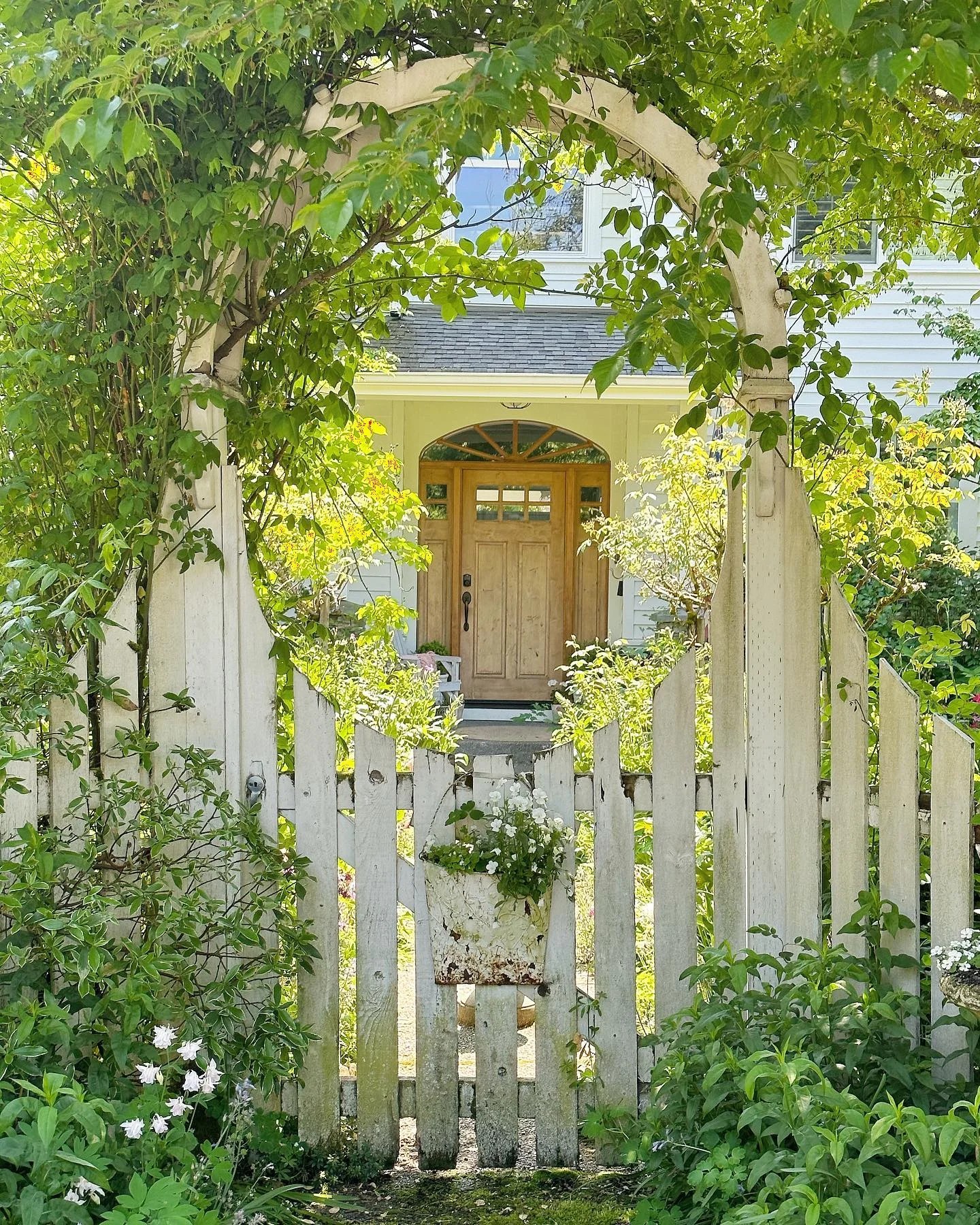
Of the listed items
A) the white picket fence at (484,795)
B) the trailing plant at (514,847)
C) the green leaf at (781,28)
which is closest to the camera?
the green leaf at (781,28)

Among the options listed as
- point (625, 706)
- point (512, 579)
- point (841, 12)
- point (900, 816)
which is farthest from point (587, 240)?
point (841, 12)

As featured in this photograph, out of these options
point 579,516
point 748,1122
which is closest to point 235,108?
point 748,1122

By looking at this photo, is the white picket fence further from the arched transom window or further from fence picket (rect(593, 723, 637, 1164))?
the arched transom window

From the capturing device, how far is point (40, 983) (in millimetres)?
2414

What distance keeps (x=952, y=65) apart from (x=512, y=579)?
9.84 metres

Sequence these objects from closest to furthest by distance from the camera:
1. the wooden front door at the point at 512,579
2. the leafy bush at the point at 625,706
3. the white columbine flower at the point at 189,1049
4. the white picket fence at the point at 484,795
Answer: the white columbine flower at the point at 189,1049, the white picket fence at the point at 484,795, the leafy bush at the point at 625,706, the wooden front door at the point at 512,579

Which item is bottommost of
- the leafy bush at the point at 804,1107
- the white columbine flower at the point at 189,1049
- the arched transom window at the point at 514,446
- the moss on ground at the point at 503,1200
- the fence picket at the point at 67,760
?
the moss on ground at the point at 503,1200

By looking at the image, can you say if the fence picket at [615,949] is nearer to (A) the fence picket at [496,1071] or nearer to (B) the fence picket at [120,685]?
(A) the fence picket at [496,1071]

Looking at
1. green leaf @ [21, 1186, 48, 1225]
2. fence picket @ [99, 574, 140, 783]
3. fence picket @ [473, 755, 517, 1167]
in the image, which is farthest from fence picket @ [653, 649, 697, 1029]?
green leaf @ [21, 1186, 48, 1225]

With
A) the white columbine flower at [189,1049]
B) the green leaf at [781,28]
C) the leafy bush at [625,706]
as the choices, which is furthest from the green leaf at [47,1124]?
the leafy bush at [625,706]

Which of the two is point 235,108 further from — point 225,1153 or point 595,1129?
point 595,1129

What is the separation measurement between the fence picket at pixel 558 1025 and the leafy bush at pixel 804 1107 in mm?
109

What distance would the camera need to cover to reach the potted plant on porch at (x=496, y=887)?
264 cm

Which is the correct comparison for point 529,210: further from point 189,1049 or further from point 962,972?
point 189,1049
